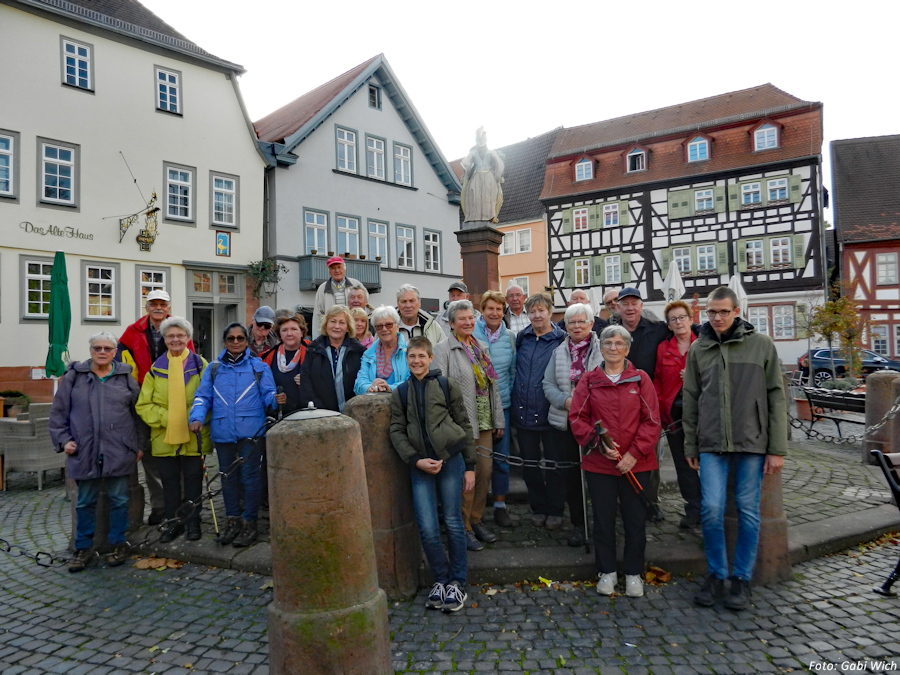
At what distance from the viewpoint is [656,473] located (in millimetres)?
5570

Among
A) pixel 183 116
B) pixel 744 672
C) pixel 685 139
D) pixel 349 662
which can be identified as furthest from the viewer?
pixel 685 139

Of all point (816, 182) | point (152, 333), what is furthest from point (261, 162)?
point (816, 182)

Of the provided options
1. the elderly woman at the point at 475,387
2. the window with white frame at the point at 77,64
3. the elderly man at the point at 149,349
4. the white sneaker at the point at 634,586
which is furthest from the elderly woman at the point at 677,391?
the window with white frame at the point at 77,64

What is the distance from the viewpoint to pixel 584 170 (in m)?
34.2

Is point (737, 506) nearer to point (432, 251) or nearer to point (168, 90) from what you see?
point (168, 90)

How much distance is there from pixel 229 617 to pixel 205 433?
72.9 inches

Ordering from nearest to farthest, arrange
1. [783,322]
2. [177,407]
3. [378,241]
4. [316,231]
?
[177,407], [316,231], [378,241], [783,322]

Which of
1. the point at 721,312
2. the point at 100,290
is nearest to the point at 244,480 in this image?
the point at 721,312

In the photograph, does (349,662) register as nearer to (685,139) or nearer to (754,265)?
(754,265)

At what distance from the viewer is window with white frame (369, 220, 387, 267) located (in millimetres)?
23703

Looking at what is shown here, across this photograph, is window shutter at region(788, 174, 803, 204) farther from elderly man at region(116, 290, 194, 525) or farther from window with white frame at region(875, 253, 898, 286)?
elderly man at region(116, 290, 194, 525)

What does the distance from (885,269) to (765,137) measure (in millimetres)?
8653

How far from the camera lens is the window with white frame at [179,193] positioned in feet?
59.8

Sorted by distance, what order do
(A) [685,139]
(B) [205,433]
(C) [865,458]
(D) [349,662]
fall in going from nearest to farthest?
(D) [349,662] → (B) [205,433] → (C) [865,458] → (A) [685,139]
